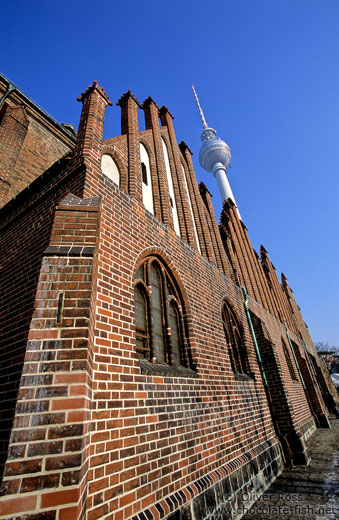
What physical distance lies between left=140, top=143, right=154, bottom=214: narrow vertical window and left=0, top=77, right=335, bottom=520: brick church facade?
0.15ft

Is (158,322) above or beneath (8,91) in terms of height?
beneath

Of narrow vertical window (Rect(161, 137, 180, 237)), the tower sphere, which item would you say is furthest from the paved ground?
the tower sphere

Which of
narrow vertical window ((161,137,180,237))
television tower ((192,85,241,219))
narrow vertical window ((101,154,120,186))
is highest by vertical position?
television tower ((192,85,241,219))

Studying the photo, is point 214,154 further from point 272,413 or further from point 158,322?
point 158,322

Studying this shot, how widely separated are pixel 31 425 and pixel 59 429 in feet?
0.59

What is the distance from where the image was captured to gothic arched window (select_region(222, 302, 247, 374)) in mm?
6323

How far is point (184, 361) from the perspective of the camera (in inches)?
167

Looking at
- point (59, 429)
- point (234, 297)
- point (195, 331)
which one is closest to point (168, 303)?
point (195, 331)

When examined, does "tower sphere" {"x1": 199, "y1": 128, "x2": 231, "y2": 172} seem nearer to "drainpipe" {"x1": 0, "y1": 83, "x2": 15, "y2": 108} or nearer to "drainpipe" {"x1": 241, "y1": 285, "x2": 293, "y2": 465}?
"drainpipe" {"x1": 0, "y1": 83, "x2": 15, "y2": 108}

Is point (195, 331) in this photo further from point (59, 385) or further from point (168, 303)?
point (59, 385)

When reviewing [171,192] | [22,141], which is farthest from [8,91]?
[171,192]

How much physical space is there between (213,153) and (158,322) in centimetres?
6145

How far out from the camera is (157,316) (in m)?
4.10

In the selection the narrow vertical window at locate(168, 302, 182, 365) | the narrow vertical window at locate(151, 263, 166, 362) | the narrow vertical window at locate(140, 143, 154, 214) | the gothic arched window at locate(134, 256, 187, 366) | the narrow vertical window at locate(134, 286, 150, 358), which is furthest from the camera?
the narrow vertical window at locate(140, 143, 154, 214)
